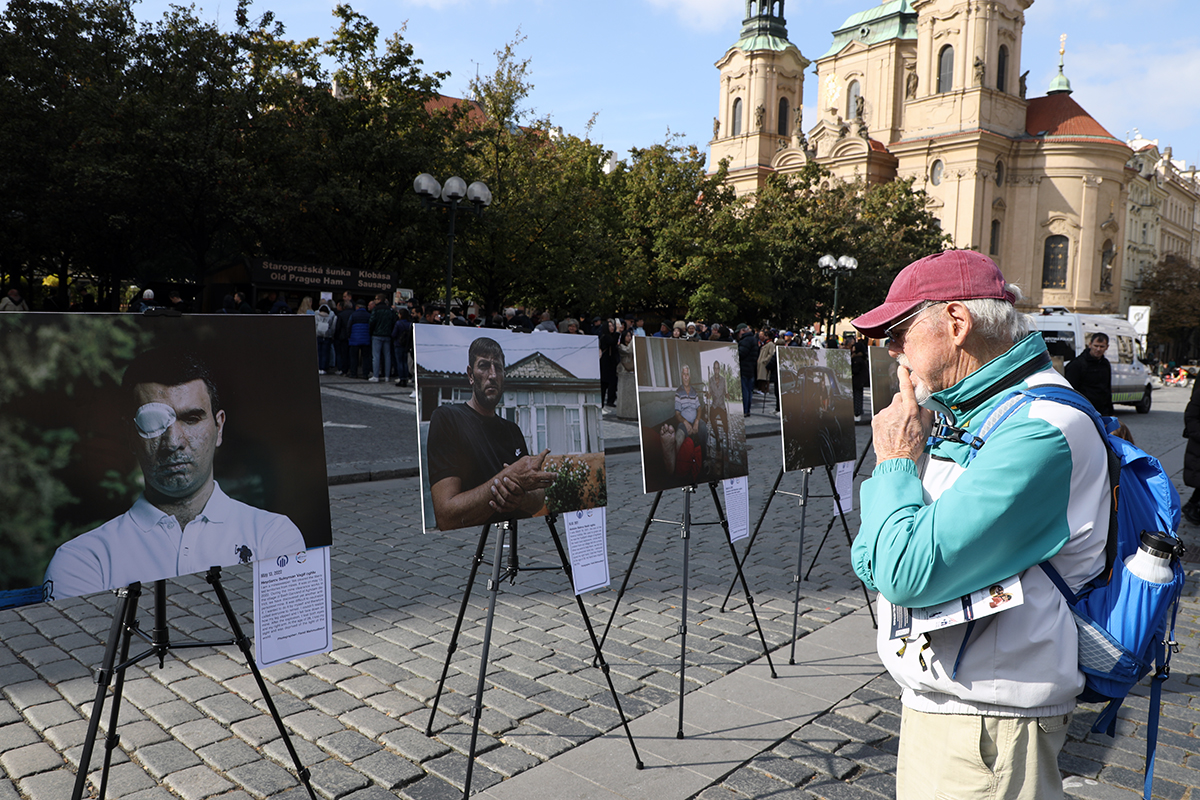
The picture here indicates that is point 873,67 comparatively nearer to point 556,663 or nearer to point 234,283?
point 234,283

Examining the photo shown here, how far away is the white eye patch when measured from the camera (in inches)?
99.3

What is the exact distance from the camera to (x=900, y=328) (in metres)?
2.18

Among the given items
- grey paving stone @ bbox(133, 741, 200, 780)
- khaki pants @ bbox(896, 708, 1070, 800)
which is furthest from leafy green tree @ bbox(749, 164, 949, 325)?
khaki pants @ bbox(896, 708, 1070, 800)

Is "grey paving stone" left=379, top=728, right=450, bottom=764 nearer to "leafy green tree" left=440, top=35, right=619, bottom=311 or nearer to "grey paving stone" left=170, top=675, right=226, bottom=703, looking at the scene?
"grey paving stone" left=170, top=675, right=226, bottom=703

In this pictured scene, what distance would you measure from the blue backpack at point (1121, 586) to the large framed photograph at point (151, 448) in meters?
2.17

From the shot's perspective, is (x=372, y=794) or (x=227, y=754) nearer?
(x=372, y=794)

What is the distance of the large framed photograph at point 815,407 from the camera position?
209 inches

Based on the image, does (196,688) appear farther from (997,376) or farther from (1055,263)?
(1055,263)

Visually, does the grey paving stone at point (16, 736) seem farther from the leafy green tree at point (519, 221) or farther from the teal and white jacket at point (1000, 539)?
the leafy green tree at point (519, 221)

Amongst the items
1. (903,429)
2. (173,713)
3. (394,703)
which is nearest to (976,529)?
(903,429)

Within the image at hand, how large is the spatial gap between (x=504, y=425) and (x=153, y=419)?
1.33m

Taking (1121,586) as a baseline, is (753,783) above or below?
below

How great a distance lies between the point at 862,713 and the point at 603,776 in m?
1.45

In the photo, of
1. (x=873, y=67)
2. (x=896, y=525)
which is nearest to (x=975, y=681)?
(x=896, y=525)
